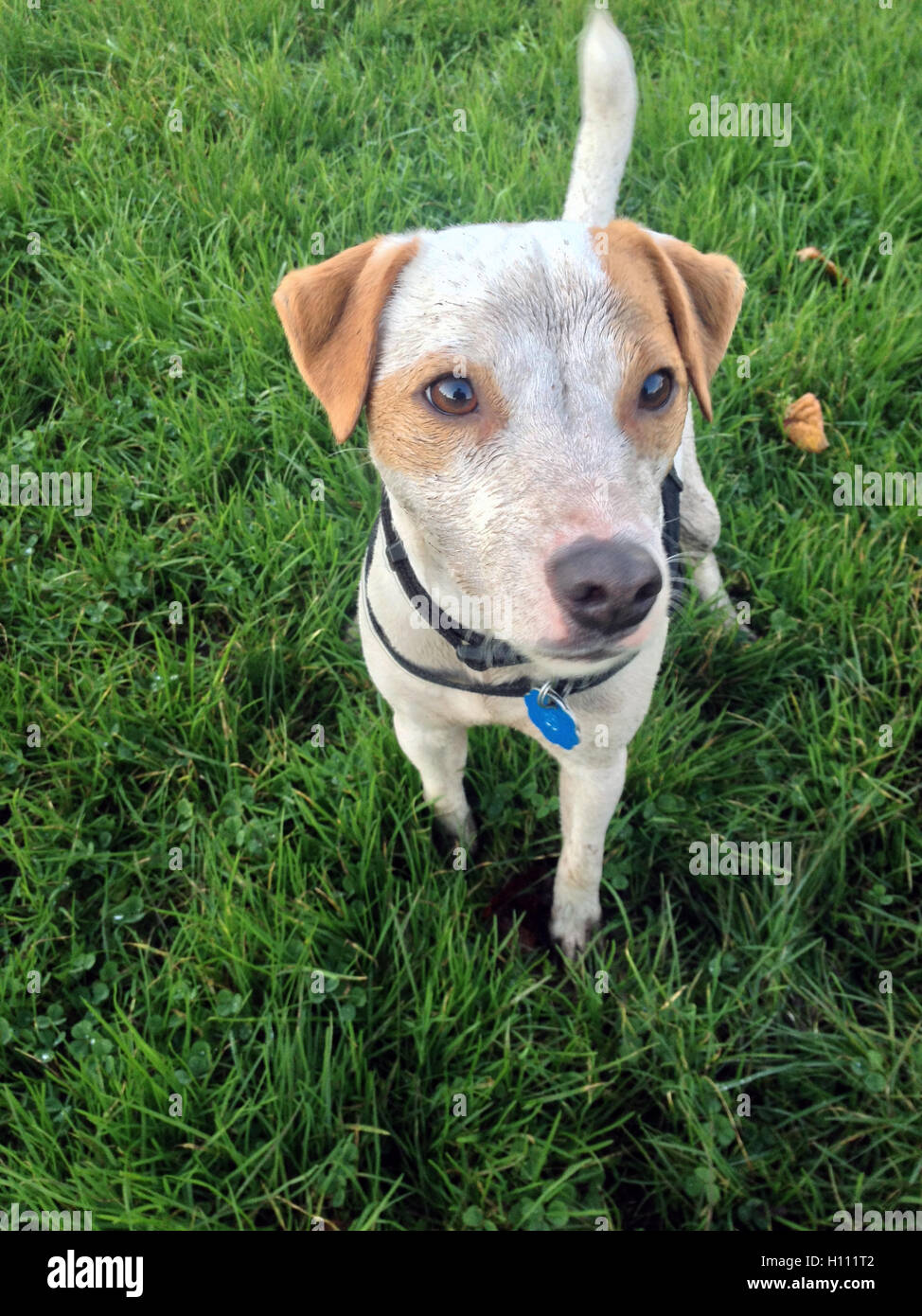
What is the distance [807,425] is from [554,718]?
2.24m

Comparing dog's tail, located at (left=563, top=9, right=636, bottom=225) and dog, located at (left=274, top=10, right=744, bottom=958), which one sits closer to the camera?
dog, located at (left=274, top=10, right=744, bottom=958)

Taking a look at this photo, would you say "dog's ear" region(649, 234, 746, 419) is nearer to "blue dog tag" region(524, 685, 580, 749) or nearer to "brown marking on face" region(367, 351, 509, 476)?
"brown marking on face" region(367, 351, 509, 476)

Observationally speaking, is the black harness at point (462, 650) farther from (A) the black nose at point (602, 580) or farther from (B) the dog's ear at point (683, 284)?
(B) the dog's ear at point (683, 284)

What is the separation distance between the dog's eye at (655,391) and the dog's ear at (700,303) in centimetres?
20

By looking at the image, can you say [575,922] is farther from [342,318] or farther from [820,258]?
[820,258]

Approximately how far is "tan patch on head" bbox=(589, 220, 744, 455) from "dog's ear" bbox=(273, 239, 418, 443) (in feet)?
1.60

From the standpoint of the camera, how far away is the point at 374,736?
9.52ft

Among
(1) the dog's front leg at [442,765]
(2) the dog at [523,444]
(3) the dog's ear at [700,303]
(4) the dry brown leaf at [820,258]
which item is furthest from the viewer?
(4) the dry brown leaf at [820,258]

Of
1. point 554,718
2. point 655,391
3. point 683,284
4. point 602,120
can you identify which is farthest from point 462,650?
point 602,120

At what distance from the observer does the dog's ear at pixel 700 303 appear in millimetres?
2076

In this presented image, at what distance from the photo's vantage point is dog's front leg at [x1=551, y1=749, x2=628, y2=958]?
2.38 meters

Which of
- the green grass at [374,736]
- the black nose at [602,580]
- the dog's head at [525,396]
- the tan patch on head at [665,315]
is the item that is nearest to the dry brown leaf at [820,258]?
the green grass at [374,736]

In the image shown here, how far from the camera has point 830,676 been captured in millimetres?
3088

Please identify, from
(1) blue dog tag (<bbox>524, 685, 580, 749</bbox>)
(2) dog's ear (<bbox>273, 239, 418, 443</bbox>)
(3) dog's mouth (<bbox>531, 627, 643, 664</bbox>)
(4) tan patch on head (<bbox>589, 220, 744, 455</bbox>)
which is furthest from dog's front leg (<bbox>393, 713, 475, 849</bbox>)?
(4) tan patch on head (<bbox>589, 220, 744, 455</bbox>)
